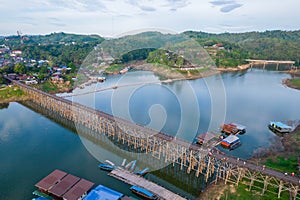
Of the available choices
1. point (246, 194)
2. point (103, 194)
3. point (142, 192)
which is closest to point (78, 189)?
point (103, 194)

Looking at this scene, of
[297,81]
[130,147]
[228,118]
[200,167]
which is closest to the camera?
[200,167]

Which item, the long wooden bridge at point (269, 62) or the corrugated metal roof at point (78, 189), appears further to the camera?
the long wooden bridge at point (269, 62)

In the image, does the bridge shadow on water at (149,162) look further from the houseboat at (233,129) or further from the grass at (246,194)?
the houseboat at (233,129)

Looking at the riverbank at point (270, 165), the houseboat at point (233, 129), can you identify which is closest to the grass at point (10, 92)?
the houseboat at point (233, 129)

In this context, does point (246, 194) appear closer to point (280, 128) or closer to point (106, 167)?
point (106, 167)

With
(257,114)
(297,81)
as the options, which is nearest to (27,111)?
(257,114)

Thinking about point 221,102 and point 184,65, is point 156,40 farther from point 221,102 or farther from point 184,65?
point 221,102
